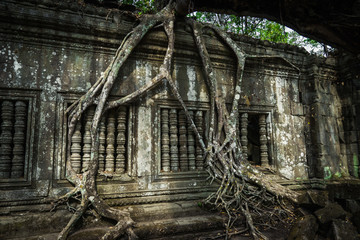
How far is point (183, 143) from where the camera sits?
353 centimetres

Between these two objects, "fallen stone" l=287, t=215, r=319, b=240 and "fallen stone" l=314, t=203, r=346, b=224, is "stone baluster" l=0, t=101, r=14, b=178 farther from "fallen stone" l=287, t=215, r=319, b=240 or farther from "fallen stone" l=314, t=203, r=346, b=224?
"fallen stone" l=314, t=203, r=346, b=224

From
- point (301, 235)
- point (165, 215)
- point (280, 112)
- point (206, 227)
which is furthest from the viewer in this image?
point (280, 112)

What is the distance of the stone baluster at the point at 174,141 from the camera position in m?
3.43

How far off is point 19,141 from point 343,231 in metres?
4.08

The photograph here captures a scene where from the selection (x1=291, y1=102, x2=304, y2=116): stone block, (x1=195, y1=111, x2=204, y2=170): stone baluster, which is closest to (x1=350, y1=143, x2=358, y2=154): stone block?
(x1=291, y1=102, x2=304, y2=116): stone block

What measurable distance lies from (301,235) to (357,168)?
3017 mm

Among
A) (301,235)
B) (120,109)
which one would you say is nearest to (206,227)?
(301,235)

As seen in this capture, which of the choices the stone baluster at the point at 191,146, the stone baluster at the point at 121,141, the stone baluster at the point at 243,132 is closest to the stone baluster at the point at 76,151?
the stone baluster at the point at 121,141

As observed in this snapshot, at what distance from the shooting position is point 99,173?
303 centimetres

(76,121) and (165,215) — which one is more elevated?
(76,121)

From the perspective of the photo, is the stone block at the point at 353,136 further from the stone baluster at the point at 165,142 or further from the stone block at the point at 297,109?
the stone baluster at the point at 165,142

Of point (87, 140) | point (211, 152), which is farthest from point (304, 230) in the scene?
point (87, 140)

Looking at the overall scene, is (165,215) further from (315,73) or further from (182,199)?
(315,73)

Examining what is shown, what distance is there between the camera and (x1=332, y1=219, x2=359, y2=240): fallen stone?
8.25ft
